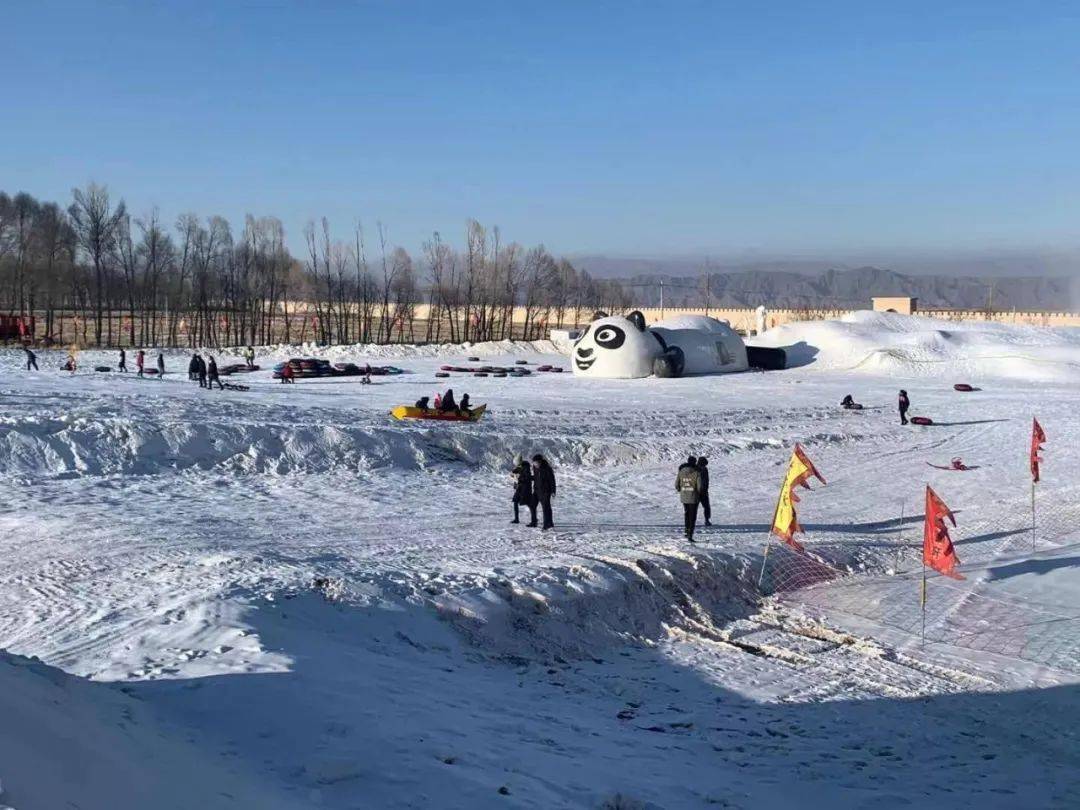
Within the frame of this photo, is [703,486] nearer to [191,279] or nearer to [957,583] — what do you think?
[957,583]

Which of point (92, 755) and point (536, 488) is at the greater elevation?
point (536, 488)

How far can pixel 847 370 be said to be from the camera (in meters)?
56.2

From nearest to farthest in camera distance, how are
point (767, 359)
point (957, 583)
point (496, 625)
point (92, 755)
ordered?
1. point (92, 755)
2. point (496, 625)
3. point (957, 583)
4. point (767, 359)

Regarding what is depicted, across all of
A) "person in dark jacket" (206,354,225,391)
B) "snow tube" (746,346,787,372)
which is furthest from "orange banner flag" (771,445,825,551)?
"snow tube" (746,346,787,372)

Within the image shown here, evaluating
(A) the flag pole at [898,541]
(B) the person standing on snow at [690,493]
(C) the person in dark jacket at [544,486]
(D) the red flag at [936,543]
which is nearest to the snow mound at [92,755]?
(D) the red flag at [936,543]

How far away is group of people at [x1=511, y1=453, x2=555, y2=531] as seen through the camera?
56.4 ft

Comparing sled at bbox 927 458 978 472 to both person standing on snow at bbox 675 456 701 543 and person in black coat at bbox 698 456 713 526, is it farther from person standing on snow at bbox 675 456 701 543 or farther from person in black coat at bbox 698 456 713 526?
person standing on snow at bbox 675 456 701 543

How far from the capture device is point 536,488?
17297 mm

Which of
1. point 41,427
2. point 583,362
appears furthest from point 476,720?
point 583,362

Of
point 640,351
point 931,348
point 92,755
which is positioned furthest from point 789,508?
point 931,348

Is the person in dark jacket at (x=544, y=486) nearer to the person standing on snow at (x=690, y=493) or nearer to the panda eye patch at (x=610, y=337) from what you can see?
the person standing on snow at (x=690, y=493)

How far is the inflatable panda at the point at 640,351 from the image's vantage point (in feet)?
160

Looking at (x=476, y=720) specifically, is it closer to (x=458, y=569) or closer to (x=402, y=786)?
(x=402, y=786)

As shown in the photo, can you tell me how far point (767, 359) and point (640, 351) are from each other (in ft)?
35.4
